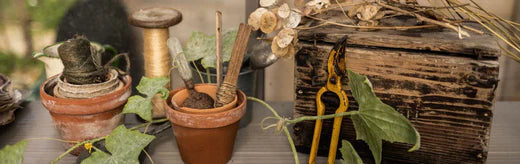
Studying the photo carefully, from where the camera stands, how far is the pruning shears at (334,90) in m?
0.82

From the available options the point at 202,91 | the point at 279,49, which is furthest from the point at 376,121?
the point at 202,91

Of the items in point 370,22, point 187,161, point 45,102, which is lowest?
point 187,161

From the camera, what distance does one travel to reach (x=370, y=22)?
2.94ft

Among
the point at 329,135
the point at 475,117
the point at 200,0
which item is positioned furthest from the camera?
the point at 200,0

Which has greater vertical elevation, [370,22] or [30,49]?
[370,22]

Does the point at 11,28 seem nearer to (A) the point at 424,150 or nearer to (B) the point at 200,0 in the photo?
(B) the point at 200,0

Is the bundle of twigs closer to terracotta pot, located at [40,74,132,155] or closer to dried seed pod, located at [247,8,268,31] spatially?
dried seed pod, located at [247,8,268,31]

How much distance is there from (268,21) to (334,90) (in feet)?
0.58

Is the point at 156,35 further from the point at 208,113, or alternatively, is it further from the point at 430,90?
the point at 430,90

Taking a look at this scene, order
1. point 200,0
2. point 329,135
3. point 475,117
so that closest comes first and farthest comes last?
point 475,117
point 329,135
point 200,0

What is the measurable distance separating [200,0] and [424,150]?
2.43ft

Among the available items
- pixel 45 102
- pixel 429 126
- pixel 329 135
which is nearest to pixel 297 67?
pixel 329 135

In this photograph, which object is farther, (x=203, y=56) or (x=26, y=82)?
(x=26, y=82)

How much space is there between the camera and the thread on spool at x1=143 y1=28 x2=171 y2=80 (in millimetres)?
1070
